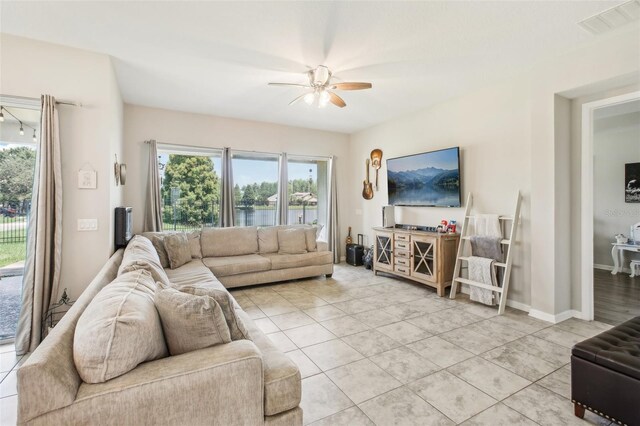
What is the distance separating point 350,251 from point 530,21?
14.9 feet

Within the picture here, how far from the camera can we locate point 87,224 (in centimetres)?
301

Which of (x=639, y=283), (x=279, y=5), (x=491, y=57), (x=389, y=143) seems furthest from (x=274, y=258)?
(x=639, y=283)

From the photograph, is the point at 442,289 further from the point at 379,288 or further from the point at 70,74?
the point at 70,74

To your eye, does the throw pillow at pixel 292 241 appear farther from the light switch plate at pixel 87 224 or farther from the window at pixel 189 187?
the light switch plate at pixel 87 224

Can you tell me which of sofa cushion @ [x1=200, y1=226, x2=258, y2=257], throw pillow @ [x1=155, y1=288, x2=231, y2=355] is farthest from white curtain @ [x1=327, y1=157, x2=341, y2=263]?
throw pillow @ [x1=155, y1=288, x2=231, y2=355]

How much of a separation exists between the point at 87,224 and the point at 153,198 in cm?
178

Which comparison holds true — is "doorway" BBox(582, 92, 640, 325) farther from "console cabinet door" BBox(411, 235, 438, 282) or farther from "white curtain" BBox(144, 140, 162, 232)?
"white curtain" BBox(144, 140, 162, 232)

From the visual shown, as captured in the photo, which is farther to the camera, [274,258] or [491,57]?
[274,258]

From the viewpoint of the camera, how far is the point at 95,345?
1.13m

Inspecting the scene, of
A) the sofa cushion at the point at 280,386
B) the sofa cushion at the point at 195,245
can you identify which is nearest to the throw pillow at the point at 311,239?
the sofa cushion at the point at 195,245

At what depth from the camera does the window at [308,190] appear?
6.18 meters

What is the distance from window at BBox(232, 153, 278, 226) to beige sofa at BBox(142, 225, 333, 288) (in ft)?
1.94

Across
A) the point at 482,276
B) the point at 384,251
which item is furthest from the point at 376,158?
the point at 482,276

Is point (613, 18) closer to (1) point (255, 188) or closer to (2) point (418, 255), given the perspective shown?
(2) point (418, 255)
